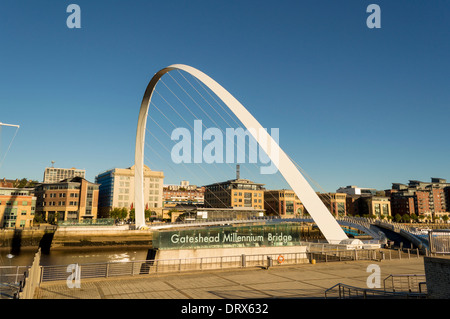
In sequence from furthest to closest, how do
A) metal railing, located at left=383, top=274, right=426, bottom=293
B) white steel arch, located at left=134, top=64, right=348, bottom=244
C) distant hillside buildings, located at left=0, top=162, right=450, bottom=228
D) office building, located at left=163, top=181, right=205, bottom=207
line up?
office building, located at left=163, top=181, right=205, bottom=207
distant hillside buildings, located at left=0, top=162, right=450, bottom=228
white steel arch, located at left=134, top=64, right=348, bottom=244
metal railing, located at left=383, top=274, right=426, bottom=293

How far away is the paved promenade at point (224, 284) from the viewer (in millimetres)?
10422

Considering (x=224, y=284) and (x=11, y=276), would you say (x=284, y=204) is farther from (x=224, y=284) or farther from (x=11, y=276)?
(x=224, y=284)

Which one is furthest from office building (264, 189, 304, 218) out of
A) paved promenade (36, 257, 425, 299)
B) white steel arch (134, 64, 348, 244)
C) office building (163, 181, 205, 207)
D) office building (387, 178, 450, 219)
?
paved promenade (36, 257, 425, 299)

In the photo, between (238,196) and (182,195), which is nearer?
(238,196)

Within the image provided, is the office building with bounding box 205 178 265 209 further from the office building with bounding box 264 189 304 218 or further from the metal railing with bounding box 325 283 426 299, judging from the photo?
the metal railing with bounding box 325 283 426 299

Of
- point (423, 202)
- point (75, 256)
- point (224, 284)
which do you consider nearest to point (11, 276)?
point (224, 284)

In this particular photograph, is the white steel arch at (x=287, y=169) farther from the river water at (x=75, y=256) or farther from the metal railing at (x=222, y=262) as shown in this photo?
the river water at (x=75, y=256)

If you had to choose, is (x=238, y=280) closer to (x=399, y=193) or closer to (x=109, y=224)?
(x=109, y=224)

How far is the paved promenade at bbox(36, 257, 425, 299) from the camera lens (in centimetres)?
1042

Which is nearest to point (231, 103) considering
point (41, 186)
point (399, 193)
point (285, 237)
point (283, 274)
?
point (285, 237)

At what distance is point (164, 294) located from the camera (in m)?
10.6

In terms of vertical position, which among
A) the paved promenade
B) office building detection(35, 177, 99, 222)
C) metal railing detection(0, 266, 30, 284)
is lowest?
metal railing detection(0, 266, 30, 284)

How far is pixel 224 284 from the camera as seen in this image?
40.1 feet

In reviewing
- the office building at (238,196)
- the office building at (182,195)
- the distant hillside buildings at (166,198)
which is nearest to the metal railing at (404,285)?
the distant hillside buildings at (166,198)
